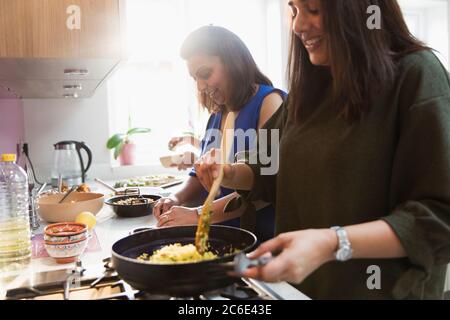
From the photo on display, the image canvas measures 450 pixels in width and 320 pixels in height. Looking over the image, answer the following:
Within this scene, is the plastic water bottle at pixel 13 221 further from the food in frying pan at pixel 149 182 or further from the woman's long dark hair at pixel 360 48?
the food in frying pan at pixel 149 182

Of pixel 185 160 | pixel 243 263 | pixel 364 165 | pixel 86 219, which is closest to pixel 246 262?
pixel 243 263

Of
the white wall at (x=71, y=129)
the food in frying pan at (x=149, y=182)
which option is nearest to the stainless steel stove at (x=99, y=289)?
the food in frying pan at (x=149, y=182)

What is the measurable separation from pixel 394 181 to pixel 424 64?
0.24 meters

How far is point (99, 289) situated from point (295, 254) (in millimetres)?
473

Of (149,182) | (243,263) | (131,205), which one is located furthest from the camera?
(149,182)

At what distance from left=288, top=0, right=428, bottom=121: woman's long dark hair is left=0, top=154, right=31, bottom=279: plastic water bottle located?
2.92ft

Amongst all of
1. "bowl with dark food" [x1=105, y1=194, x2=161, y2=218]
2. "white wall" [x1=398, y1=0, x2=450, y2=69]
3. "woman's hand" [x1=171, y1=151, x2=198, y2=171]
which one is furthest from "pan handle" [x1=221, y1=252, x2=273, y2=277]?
"white wall" [x1=398, y1=0, x2=450, y2=69]

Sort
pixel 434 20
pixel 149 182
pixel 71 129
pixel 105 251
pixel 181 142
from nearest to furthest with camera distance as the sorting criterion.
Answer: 1. pixel 105 251
2. pixel 181 142
3. pixel 149 182
4. pixel 71 129
5. pixel 434 20

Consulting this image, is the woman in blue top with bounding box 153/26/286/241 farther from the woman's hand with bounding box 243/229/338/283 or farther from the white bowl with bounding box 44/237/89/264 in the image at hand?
the woman's hand with bounding box 243/229/338/283

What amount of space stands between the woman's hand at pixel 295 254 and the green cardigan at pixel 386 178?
5.4 inches

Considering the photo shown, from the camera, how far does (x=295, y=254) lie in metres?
0.66

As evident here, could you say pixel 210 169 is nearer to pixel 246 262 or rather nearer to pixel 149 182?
pixel 246 262

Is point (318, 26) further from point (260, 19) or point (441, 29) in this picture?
point (441, 29)
